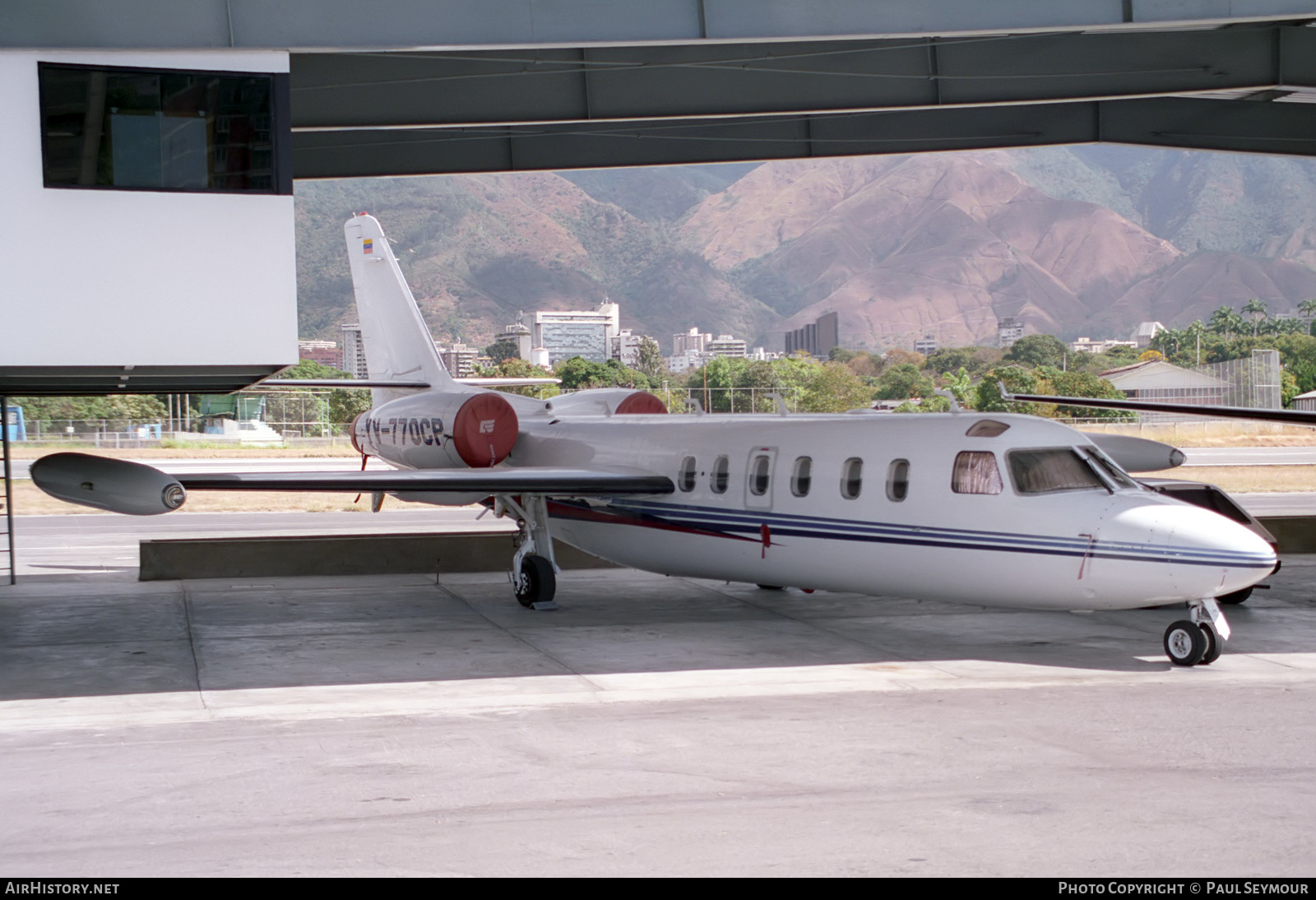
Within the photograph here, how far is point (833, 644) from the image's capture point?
43.8ft

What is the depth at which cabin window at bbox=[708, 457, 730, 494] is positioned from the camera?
1518 cm

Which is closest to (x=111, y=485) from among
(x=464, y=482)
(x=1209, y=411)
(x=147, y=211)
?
(x=147, y=211)

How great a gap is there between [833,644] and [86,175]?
327 inches

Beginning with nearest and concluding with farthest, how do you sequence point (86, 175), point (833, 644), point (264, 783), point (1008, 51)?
point (264, 783) → point (86, 175) → point (833, 644) → point (1008, 51)

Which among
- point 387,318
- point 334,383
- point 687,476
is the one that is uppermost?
point 387,318

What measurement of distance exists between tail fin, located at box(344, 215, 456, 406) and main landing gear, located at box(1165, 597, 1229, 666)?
37.8ft

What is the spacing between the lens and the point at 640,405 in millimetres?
19266

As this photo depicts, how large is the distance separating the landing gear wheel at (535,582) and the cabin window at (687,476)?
74.6 inches

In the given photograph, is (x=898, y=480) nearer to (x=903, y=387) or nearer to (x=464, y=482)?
(x=464, y=482)

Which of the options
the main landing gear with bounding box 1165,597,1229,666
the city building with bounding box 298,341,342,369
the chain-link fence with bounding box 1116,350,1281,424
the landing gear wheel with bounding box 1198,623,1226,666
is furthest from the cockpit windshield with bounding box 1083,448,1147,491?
the city building with bounding box 298,341,342,369

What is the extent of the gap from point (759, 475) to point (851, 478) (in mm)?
1398

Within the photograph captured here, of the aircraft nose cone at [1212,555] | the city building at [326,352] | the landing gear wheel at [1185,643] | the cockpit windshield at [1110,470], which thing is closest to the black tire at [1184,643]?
the landing gear wheel at [1185,643]

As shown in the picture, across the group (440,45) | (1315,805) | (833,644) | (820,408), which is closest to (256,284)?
(440,45)

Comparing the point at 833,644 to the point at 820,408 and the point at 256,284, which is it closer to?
the point at 256,284
